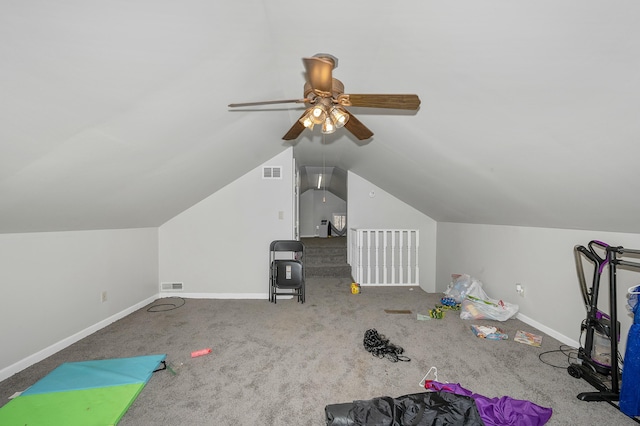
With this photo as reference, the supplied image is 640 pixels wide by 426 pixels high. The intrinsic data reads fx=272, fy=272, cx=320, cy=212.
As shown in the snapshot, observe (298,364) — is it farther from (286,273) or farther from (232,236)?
(232,236)

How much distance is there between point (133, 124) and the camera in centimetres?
194

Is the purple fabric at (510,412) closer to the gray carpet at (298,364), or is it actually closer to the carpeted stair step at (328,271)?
the gray carpet at (298,364)

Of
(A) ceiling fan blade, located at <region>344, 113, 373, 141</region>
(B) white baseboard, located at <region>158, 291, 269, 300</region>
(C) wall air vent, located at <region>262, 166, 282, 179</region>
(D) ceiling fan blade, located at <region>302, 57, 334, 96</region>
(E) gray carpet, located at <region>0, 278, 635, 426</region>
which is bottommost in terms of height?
(B) white baseboard, located at <region>158, 291, 269, 300</region>

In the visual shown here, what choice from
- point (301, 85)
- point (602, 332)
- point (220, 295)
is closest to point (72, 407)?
point (220, 295)

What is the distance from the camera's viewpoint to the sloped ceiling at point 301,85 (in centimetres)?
121

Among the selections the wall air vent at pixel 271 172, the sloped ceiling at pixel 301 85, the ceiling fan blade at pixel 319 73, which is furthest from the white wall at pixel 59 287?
the ceiling fan blade at pixel 319 73

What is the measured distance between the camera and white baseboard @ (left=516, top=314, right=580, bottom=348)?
268cm

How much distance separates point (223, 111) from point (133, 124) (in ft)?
2.42

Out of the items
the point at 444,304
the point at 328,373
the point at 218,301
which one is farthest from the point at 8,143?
the point at 444,304

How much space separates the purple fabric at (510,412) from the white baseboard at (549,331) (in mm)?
1356

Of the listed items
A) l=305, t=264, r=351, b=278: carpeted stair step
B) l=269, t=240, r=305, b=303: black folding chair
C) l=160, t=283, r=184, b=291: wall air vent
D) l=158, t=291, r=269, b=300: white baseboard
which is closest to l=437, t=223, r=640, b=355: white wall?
l=305, t=264, r=351, b=278: carpeted stair step

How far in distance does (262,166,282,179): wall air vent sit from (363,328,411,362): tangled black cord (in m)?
2.74

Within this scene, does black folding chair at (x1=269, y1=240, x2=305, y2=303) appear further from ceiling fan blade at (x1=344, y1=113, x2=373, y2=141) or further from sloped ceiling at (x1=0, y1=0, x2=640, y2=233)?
ceiling fan blade at (x1=344, y1=113, x2=373, y2=141)

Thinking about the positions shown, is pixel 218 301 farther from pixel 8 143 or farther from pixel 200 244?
pixel 8 143
